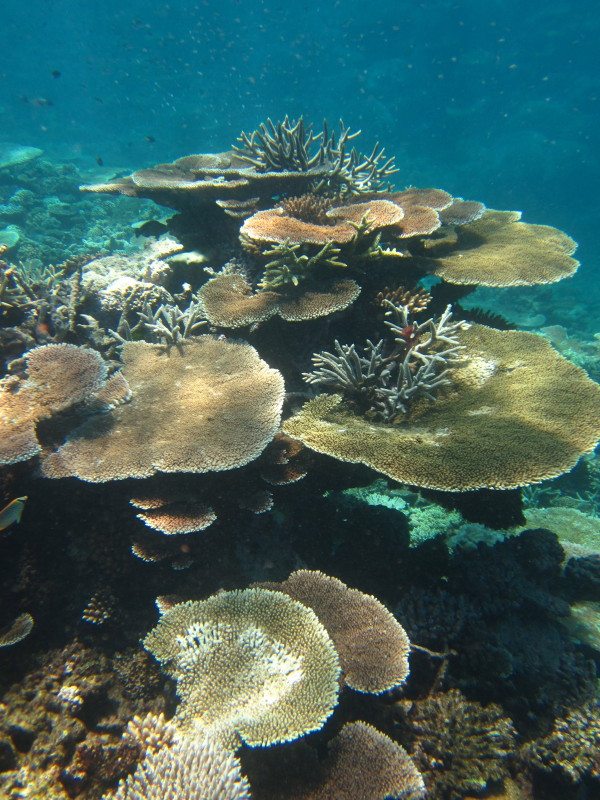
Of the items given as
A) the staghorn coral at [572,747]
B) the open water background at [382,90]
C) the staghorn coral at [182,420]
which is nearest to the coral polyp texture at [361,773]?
the staghorn coral at [572,747]

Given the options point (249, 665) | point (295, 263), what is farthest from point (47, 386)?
point (249, 665)

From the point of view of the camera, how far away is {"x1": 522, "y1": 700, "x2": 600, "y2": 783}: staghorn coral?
278 cm

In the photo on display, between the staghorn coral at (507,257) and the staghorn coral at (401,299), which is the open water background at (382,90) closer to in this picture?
the staghorn coral at (507,257)

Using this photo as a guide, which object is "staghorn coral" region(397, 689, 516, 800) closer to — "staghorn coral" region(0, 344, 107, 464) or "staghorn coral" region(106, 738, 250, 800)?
"staghorn coral" region(106, 738, 250, 800)

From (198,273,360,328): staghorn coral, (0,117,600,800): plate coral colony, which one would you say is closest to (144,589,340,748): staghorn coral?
(0,117,600,800): plate coral colony

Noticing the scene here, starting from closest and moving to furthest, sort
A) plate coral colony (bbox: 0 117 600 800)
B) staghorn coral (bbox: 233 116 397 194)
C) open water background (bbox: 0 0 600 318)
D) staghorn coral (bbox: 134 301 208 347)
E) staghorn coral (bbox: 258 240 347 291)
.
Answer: plate coral colony (bbox: 0 117 600 800) → staghorn coral (bbox: 258 240 347 291) → staghorn coral (bbox: 134 301 208 347) → staghorn coral (bbox: 233 116 397 194) → open water background (bbox: 0 0 600 318)

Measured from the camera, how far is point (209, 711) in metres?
2.46

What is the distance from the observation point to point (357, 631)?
2898 millimetres

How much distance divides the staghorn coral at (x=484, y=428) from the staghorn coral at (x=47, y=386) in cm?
167

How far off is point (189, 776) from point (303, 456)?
7.07 ft

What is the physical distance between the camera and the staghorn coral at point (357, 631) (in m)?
2.68

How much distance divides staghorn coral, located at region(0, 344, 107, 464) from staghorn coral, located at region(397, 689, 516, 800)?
3372 mm

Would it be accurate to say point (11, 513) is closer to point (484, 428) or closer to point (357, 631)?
point (357, 631)

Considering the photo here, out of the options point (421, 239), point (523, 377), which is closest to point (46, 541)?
point (523, 377)
